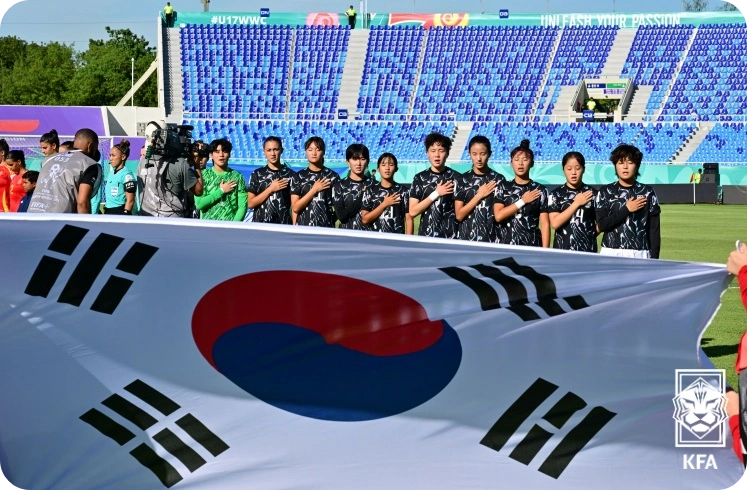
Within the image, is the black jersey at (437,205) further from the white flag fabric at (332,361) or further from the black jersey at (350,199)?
the white flag fabric at (332,361)

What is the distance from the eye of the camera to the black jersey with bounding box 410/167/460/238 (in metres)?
8.44

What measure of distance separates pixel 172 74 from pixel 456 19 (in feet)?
46.7

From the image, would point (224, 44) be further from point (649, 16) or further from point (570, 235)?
point (570, 235)

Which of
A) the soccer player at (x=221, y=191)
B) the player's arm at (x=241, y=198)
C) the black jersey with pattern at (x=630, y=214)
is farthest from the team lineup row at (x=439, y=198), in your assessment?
the player's arm at (x=241, y=198)

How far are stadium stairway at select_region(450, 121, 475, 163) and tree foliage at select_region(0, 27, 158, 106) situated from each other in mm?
34506

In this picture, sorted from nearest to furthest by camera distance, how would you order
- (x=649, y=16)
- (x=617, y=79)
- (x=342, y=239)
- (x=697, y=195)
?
(x=342, y=239)
(x=697, y=195)
(x=617, y=79)
(x=649, y=16)

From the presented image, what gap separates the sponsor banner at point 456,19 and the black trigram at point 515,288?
45607 mm

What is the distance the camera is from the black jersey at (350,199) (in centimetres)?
857

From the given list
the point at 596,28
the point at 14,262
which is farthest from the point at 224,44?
the point at 14,262

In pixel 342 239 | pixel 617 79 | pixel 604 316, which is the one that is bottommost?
pixel 604 316

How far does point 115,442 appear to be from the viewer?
16.3 ft

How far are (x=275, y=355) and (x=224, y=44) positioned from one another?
1791 inches

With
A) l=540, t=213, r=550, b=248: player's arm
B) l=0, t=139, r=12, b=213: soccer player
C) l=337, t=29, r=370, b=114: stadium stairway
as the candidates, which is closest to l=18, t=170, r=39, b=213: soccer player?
l=0, t=139, r=12, b=213: soccer player

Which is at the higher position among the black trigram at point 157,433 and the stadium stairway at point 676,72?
the stadium stairway at point 676,72
